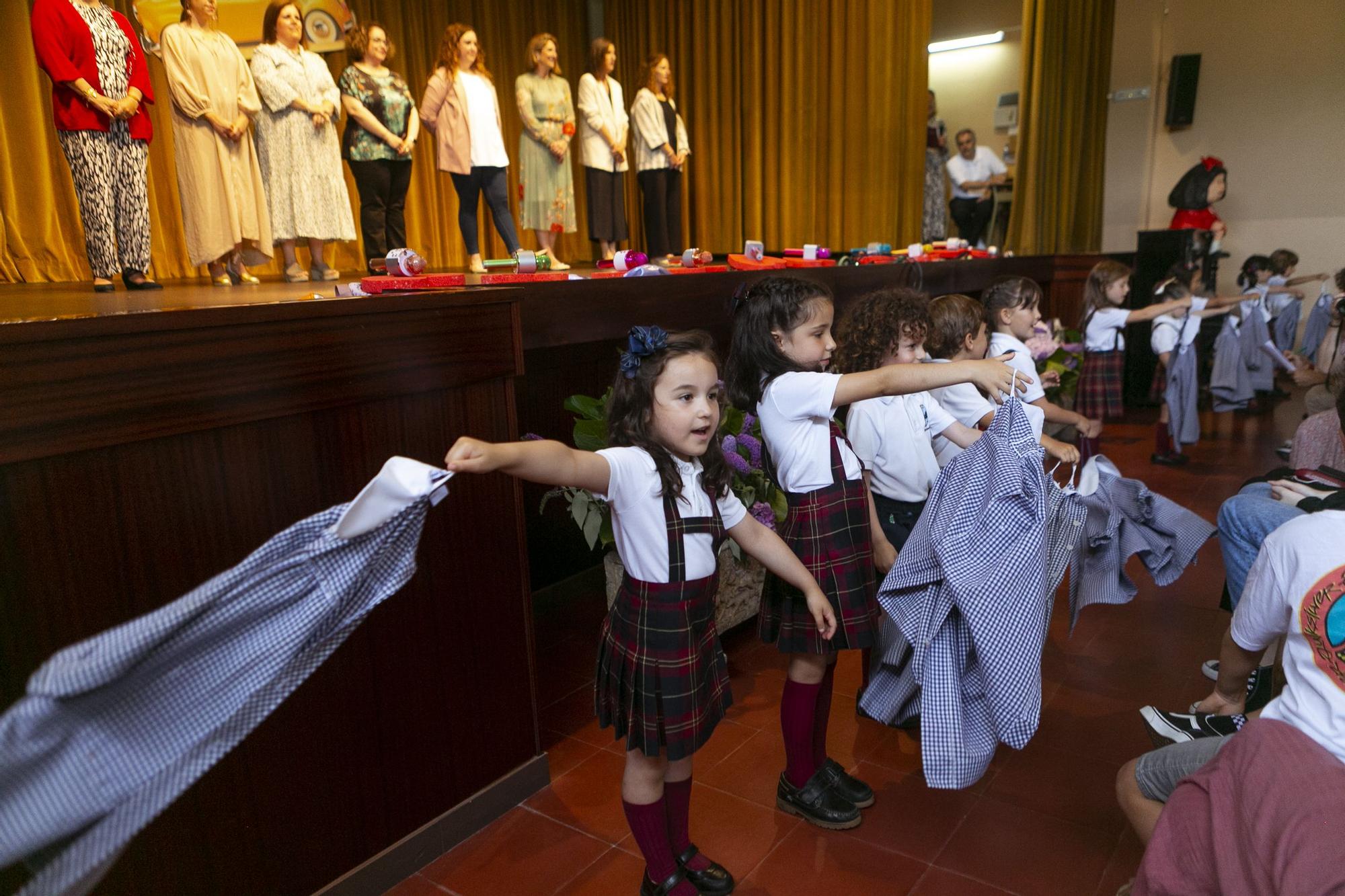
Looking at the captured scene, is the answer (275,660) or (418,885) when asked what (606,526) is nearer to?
(418,885)

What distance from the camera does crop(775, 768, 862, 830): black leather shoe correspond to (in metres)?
1.91

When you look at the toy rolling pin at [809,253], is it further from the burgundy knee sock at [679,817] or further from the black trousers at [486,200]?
the burgundy knee sock at [679,817]

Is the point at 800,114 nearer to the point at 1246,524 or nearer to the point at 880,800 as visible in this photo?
the point at 1246,524

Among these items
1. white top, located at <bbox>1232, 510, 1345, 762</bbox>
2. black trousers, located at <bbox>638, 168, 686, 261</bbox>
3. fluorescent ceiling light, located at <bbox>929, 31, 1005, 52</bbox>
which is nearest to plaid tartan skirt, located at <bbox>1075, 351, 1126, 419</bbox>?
black trousers, located at <bbox>638, 168, 686, 261</bbox>

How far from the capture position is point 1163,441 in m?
5.08

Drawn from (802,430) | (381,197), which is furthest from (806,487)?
(381,197)

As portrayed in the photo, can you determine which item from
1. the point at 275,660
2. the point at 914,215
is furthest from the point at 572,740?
the point at 914,215

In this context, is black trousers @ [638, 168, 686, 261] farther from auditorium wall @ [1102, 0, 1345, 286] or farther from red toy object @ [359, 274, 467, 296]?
auditorium wall @ [1102, 0, 1345, 286]

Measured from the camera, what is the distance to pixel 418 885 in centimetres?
179

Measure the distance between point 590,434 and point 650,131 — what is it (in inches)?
136

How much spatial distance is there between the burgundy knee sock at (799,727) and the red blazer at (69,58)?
3220mm

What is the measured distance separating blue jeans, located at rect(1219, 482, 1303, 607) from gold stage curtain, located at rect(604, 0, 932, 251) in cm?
Result: 697

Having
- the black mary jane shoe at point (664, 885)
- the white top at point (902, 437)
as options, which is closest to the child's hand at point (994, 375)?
the white top at point (902, 437)

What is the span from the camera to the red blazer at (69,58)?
3035 mm
